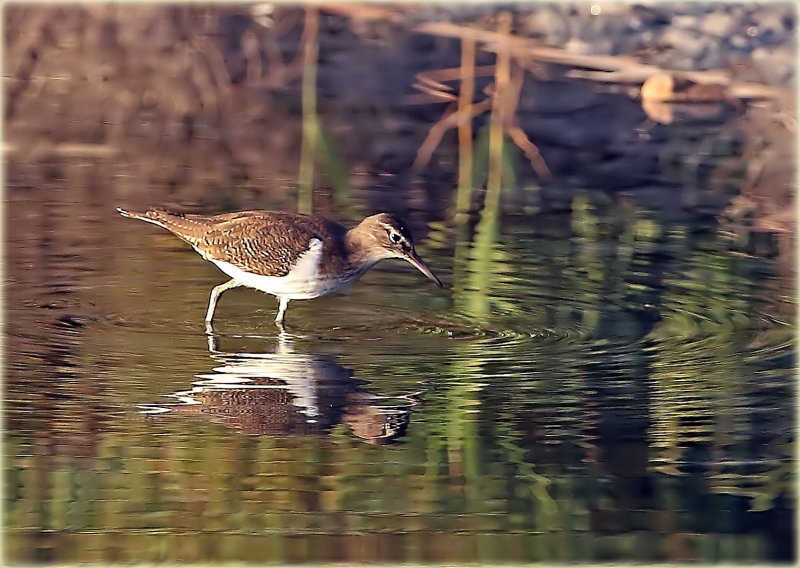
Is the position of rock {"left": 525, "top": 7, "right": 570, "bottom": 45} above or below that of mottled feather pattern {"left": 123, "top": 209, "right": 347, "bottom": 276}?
above

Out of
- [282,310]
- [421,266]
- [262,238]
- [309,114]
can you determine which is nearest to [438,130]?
[309,114]

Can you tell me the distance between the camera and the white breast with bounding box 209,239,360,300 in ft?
33.1

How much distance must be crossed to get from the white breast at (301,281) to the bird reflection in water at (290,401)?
1.08 metres

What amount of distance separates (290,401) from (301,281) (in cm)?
184

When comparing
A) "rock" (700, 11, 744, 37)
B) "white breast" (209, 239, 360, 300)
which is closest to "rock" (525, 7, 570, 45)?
"rock" (700, 11, 744, 37)

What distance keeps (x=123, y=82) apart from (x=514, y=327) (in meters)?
7.47

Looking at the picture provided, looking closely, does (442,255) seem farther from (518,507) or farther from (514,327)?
(518,507)

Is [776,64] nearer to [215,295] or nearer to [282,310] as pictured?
[282,310]

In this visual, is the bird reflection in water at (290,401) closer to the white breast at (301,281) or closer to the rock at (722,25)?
the white breast at (301,281)

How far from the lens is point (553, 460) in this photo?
7.73 m

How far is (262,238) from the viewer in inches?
404

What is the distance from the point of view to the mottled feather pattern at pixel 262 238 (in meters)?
10.1

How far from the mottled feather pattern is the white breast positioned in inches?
1.4

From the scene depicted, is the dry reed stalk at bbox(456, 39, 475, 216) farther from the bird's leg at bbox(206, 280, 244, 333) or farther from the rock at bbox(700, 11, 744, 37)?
the bird's leg at bbox(206, 280, 244, 333)
